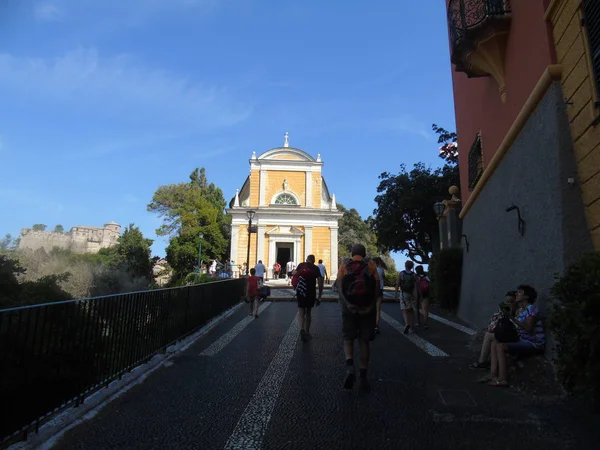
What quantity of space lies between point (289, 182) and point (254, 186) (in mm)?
3222

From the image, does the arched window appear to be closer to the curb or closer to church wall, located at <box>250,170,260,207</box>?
church wall, located at <box>250,170,260,207</box>

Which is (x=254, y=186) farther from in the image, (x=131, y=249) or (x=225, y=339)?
(x=225, y=339)

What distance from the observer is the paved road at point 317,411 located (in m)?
3.10

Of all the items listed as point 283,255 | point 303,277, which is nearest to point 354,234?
point 283,255

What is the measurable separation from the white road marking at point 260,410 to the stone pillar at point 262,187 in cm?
3025

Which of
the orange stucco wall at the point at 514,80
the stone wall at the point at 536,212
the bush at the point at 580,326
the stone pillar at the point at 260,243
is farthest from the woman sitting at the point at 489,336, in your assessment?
the stone pillar at the point at 260,243

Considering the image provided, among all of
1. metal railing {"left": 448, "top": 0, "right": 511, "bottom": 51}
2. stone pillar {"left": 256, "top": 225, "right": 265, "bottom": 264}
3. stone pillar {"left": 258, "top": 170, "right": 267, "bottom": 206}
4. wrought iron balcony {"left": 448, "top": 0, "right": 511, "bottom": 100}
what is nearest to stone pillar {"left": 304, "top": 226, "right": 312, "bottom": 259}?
stone pillar {"left": 256, "top": 225, "right": 265, "bottom": 264}

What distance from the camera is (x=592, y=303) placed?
3.23 metres

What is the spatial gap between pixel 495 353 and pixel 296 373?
7.93 feet

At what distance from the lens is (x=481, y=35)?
7055 millimetres

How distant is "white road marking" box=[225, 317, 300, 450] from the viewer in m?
3.10

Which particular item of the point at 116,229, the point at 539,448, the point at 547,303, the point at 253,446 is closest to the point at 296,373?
the point at 253,446

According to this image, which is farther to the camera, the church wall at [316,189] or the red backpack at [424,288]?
the church wall at [316,189]

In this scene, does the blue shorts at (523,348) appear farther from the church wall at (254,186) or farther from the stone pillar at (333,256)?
the church wall at (254,186)
